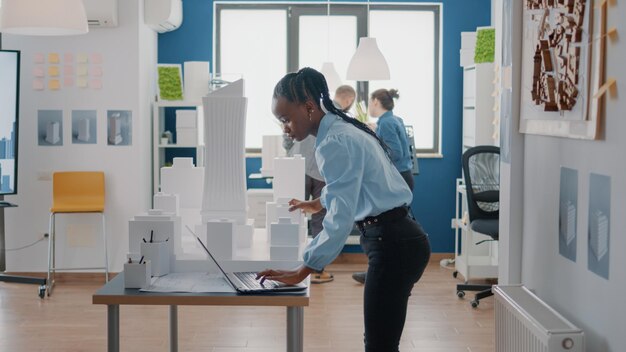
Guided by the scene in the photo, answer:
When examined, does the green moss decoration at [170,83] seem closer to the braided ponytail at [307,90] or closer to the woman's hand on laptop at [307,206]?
the woman's hand on laptop at [307,206]

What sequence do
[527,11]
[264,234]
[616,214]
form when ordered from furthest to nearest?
[264,234] < [527,11] < [616,214]

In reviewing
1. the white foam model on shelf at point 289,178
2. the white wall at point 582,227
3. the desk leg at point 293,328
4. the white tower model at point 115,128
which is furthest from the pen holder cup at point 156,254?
the white tower model at point 115,128

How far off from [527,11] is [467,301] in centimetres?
350

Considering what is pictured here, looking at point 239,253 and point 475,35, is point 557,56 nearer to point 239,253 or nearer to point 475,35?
point 239,253

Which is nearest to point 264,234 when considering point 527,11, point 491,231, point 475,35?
point 527,11

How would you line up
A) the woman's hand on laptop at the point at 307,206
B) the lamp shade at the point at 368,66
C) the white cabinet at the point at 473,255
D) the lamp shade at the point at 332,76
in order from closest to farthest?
the woman's hand on laptop at the point at 307,206 → the lamp shade at the point at 368,66 → the white cabinet at the point at 473,255 → the lamp shade at the point at 332,76

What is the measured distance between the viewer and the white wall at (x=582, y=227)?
2.53 meters

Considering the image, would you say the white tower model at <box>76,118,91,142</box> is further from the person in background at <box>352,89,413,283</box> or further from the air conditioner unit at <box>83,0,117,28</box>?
the person in background at <box>352,89,413,283</box>

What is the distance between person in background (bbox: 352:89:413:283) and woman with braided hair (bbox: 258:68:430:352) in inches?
144

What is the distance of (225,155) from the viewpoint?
158 inches

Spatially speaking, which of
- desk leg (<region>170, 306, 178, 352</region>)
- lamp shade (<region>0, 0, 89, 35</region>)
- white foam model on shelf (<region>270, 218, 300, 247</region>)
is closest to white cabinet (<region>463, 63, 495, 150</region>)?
lamp shade (<region>0, 0, 89, 35</region>)

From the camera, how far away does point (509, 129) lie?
3545mm

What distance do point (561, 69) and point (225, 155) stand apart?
1624mm

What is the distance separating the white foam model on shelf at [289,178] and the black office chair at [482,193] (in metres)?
2.23
